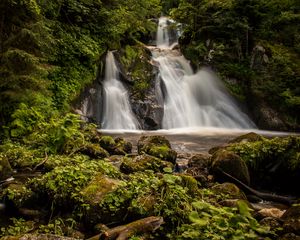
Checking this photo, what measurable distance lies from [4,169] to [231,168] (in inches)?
187

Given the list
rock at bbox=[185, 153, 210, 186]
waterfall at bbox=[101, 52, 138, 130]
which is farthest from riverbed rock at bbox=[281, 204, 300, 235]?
waterfall at bbox=[101, 52, 138, 130]

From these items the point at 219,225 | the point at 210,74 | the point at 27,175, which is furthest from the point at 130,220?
the point at 210,74

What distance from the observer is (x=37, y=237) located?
3.85 meters

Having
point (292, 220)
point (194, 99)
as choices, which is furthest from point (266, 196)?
point (194, 99)

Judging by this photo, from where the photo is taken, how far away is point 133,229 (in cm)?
411

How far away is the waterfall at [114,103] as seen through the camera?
15.5m

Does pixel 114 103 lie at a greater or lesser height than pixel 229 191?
greater

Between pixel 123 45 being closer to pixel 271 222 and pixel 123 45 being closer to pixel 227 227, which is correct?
pixel 271 222

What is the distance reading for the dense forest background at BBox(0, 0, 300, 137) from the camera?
859 cm

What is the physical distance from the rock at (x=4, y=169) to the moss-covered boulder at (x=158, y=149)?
3.33 metres

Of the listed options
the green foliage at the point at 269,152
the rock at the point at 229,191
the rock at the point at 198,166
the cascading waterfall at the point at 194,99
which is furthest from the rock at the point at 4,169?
the cascading waterfall at the point at 194,99

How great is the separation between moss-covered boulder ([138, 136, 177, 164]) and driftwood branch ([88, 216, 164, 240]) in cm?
411

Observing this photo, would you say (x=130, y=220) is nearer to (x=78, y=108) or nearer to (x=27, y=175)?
(x=27, y=175)

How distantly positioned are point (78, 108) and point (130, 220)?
9.77 m
